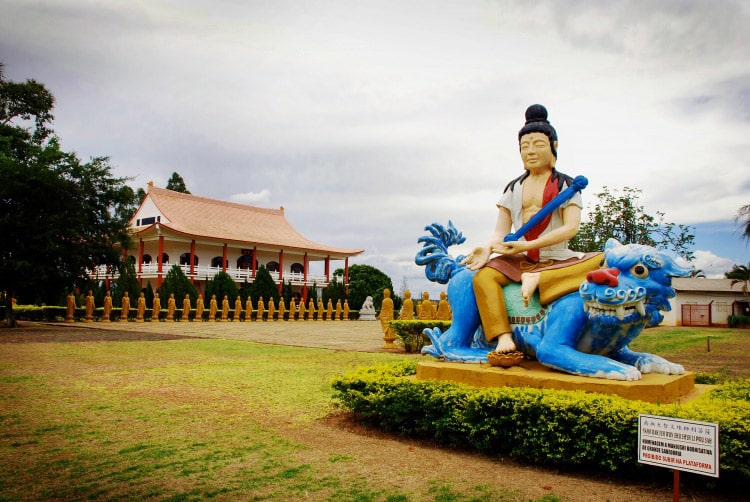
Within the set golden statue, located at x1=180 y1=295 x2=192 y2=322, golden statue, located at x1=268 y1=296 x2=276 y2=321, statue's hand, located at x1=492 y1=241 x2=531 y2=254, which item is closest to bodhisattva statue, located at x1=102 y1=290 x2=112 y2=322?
golden statue, located at x1=180 y1=295 x2=192 y2=322

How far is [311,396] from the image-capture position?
263 inches

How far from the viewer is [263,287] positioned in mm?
31891

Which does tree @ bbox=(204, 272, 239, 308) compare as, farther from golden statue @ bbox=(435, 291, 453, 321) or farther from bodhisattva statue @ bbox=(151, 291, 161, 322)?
golden statue @ bbox=(435, 291, 453, 321)

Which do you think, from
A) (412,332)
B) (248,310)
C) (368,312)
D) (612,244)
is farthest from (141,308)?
(612,244)

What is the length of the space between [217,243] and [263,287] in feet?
14.3

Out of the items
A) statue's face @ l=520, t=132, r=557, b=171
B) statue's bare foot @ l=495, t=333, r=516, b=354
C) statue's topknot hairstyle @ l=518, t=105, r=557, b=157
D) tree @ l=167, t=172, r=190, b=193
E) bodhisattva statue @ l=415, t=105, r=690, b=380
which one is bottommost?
statue's bare foot @ l=495, t=333, r=516, b=354

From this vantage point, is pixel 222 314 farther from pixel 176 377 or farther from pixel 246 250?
pixel 176 377

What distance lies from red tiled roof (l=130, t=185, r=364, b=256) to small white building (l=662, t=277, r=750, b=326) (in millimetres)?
19559

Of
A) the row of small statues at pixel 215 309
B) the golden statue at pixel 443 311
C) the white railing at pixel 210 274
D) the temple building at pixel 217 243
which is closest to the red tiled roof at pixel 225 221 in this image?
the temple building at pixel 217 243

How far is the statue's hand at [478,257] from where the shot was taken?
5.18 metres

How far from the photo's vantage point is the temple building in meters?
31.2

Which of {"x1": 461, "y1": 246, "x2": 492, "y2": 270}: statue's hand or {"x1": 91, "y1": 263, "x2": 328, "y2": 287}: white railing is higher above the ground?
{"x1": 91, "y1": 263, "x2": 328, "y2": 287}: white railing

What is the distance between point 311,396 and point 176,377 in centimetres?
258

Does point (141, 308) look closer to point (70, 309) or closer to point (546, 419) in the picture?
point (70, 309)
